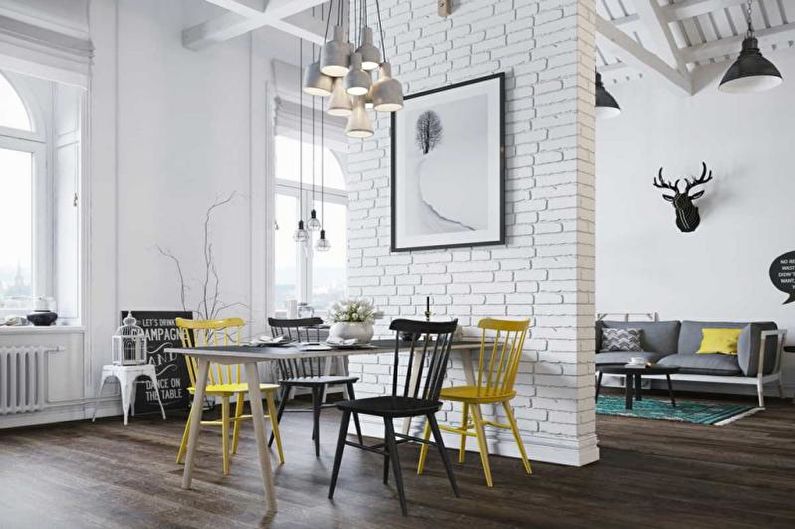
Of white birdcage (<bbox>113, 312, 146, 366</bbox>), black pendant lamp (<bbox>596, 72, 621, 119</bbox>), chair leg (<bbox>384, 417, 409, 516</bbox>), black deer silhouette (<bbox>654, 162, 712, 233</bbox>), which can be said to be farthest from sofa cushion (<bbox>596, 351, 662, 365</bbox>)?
chair leg (<bbox>384, 417, 409, 516</bbox>)

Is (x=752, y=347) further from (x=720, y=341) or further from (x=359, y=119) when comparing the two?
(x=359, y=119)

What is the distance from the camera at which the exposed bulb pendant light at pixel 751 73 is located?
5.93 m

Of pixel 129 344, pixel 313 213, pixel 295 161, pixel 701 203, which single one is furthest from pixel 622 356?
pixel 129 344

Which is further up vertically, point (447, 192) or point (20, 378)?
point (447, 192)

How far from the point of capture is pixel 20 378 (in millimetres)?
5707

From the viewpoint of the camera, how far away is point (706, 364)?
7492 millimetres

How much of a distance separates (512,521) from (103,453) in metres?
2.77

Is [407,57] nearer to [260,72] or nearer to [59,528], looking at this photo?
[260,72]

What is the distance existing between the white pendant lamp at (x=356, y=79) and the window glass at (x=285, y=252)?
4.64 metres

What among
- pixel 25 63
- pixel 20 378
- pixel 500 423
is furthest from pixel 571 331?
pixel 25 63

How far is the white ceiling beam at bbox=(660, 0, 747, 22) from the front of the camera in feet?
23.5

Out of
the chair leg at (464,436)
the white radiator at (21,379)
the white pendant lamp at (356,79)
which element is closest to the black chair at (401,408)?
the chair leg at (464,436)

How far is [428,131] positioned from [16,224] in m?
3.55

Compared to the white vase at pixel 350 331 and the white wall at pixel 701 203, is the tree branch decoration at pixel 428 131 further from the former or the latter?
the white wall at pixel 701 203
